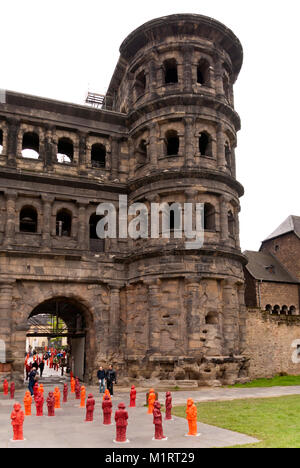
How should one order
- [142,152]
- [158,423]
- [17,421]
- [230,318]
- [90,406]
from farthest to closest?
[142,152] → [230,318] → [90,406] → [158,423] → [17,421]

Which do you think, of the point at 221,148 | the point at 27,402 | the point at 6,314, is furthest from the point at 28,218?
the point at 27,402

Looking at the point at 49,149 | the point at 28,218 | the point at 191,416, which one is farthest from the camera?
the point at 28,218

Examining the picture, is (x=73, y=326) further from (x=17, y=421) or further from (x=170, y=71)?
(x=17, y=421)

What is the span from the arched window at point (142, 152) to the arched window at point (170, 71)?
4493 mm

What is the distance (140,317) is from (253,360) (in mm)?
7790

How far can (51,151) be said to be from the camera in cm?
2586

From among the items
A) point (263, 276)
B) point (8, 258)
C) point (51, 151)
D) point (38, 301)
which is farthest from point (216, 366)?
point (263, 276)

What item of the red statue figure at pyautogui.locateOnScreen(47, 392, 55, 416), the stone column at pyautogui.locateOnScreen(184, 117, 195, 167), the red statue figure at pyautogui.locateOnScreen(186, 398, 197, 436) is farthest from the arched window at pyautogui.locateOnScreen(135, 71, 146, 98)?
the red statue figure at pyautogui.locateOnScreen(186, 398, 197, 436)

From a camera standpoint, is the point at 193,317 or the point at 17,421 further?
the point at 193,317

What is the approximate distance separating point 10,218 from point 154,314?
8.98 meters

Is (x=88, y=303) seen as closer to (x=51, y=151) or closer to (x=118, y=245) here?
(x=118, y=245)

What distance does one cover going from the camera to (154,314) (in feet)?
76.0

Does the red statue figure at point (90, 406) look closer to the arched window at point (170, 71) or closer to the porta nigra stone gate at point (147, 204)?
the porta nigra stone gate at point (147, 204)

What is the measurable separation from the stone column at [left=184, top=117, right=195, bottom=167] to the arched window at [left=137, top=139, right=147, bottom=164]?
2.98m
